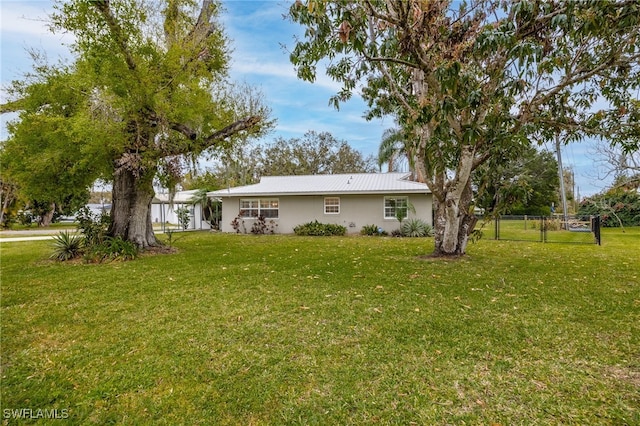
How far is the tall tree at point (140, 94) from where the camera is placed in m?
8.84

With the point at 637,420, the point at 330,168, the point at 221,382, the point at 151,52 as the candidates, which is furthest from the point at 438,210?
the point at 330,168

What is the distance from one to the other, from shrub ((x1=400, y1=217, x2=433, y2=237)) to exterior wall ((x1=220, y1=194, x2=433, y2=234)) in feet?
1.48

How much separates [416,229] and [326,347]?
13.8 m

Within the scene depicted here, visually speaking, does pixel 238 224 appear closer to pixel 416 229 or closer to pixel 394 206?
pixel 394 206

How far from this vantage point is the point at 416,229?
1688 centimetres

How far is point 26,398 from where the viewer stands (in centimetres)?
297

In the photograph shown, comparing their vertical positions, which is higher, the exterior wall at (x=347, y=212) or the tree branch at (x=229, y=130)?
the tree branch at (x=229, y=130)

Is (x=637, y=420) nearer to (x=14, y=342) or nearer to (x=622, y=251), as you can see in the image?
(x=14, y=342)

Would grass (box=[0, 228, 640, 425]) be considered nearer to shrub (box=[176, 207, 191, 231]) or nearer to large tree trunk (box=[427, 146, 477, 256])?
large tree trunk (box=[427, 146, 477, 256])

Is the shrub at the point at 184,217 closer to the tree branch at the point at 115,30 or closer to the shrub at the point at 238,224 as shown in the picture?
the shrub at the point at 238,224

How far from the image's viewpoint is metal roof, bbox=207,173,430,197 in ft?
57.0

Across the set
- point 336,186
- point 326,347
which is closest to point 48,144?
point 326,347

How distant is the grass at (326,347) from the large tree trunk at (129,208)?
11.9 ft

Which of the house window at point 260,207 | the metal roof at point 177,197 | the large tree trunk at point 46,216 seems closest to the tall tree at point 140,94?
the house window at point 260,207
